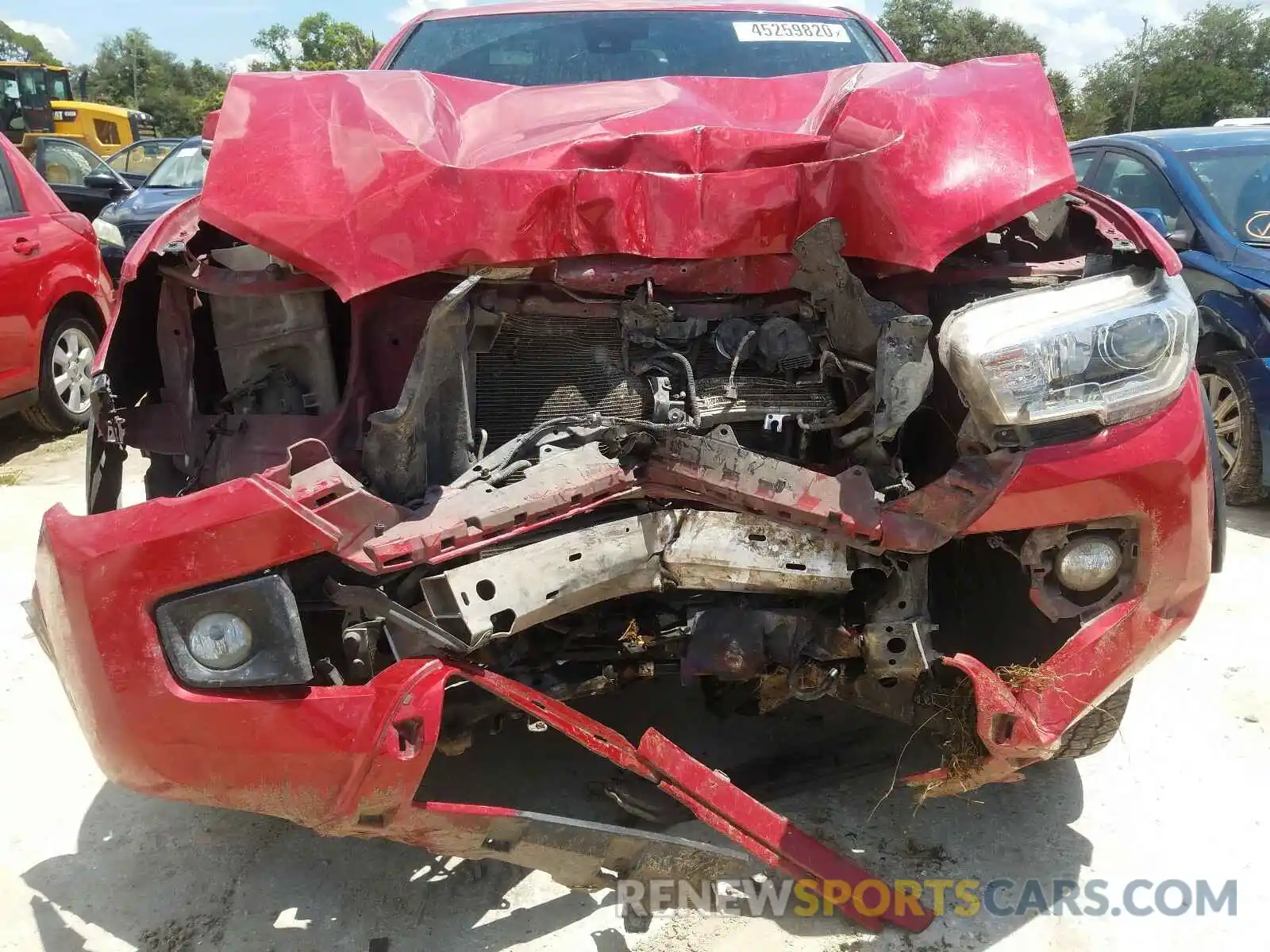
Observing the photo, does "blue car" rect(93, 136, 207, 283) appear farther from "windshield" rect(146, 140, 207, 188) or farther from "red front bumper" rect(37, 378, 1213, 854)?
"red front bumper" rect(37, 378, 1213, 854)

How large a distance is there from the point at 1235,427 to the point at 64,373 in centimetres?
618

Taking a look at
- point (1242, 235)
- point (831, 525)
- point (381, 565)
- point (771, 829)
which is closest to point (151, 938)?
point (381, 565)

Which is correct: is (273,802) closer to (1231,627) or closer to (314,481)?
(314,481)

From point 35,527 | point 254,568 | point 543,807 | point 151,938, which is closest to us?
point 254,568

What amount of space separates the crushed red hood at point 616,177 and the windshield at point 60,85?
2507 centimetres

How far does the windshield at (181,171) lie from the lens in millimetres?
9859

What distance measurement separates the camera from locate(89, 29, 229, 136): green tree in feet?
168

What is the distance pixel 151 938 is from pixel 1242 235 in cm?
501

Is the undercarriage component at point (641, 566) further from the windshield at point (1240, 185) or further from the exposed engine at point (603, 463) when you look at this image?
the windshield at point (1240, 185)

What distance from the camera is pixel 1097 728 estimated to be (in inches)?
87.7

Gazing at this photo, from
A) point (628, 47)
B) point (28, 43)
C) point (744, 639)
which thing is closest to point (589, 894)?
point (744, 639)

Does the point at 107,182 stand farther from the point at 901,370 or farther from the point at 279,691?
the point at 901,370

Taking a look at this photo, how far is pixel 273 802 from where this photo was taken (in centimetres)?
171

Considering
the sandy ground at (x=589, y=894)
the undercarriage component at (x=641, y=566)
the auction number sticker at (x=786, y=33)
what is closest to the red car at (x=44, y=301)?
the sandy ground at (x=589, y=894)
